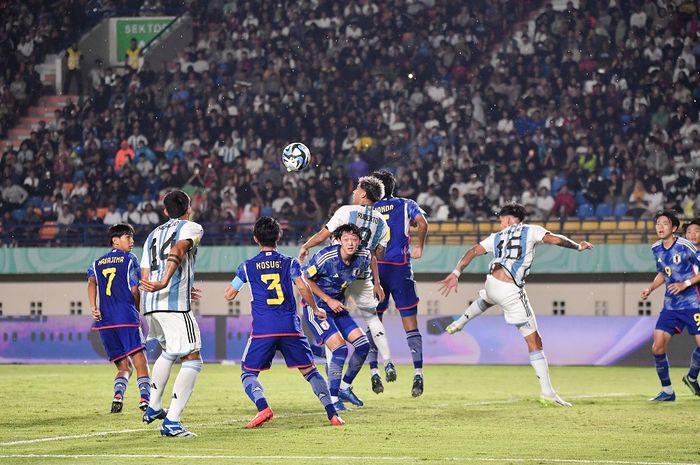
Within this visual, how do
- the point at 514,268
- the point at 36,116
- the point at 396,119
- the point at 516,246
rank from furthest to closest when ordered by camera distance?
1. the point at 36,116
2. the point at 396,119
3. the point at 514,268
4. the point at 516,246

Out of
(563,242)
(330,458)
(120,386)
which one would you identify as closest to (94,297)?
(120,386)

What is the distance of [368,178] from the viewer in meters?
13.3

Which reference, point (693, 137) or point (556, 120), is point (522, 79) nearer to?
point (556, 120)

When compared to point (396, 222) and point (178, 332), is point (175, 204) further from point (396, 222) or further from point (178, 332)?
point (396, 222)

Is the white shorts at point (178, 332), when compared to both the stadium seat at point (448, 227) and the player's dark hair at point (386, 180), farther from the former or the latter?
the stadium seat at point (448, 227)

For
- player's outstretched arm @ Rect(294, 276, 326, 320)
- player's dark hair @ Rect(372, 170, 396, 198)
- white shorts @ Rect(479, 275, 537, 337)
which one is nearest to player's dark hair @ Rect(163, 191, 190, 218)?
player's outstretched arm @ Rect(294, 276, 326, 320)

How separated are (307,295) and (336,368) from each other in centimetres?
147

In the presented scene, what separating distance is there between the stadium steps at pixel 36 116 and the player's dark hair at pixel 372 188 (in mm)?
22211

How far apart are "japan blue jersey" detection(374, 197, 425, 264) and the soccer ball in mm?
4531

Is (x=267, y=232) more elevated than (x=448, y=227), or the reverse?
(x=267, y=232)

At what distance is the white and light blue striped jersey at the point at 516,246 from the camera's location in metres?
14.1

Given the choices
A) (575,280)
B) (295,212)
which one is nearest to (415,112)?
(295,212)

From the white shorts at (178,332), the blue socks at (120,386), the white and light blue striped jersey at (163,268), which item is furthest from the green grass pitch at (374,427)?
the white and light blue striped jersey at (163,268)

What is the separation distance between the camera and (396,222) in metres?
14.4
